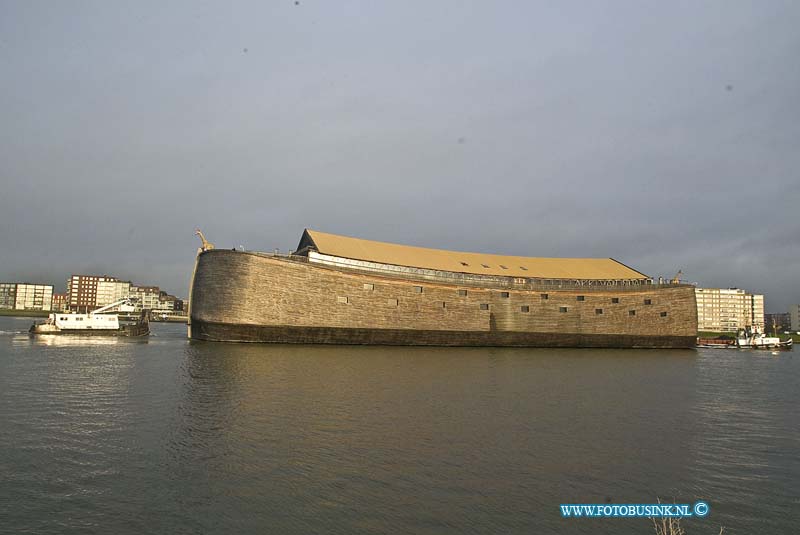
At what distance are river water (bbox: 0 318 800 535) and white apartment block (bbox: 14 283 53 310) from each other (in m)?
194

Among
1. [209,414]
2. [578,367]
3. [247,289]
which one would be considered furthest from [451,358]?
[209,414]

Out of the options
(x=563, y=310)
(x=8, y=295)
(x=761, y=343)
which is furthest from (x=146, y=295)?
(x=761, y=343)

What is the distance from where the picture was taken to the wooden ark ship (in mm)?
39750

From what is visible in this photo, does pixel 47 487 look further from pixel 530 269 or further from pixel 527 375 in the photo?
pixel 530 269

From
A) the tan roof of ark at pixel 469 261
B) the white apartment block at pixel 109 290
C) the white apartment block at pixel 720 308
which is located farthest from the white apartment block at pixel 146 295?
the white apartment block at pixel 720 308

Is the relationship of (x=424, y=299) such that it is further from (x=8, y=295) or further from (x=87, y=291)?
(x=8, y=295)

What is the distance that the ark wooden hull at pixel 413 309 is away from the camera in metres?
39.6

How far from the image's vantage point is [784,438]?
14734mm

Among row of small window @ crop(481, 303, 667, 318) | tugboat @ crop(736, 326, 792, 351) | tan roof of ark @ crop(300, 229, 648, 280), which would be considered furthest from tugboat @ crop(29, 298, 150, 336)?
tugboat @ crop(736, 326, 792, 351)

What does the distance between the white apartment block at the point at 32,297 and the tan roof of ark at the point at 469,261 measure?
18051 centimetres

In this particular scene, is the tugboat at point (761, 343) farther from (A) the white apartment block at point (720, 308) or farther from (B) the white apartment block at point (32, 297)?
(B) the white apartment block at point (32, 297)

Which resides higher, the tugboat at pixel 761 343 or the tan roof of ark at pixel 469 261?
the tan roof of ark at pixel 469 261

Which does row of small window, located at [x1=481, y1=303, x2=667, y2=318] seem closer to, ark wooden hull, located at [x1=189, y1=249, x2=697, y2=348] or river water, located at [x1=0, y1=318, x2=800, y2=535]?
ark wooden hull, located at [x1=189, y1=249, x2=697, y2=348]

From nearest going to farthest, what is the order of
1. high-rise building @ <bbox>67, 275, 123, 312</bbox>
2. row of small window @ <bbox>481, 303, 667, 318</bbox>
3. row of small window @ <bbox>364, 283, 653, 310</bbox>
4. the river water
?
the river water
row of small window @ <bbox>364, 283, 653, 310</bbox>
row of small window @ <bbox>481, 303, 667, 318</bbox>
high-rise building @ <bbox>67, 275, 123, 312</bbox>
